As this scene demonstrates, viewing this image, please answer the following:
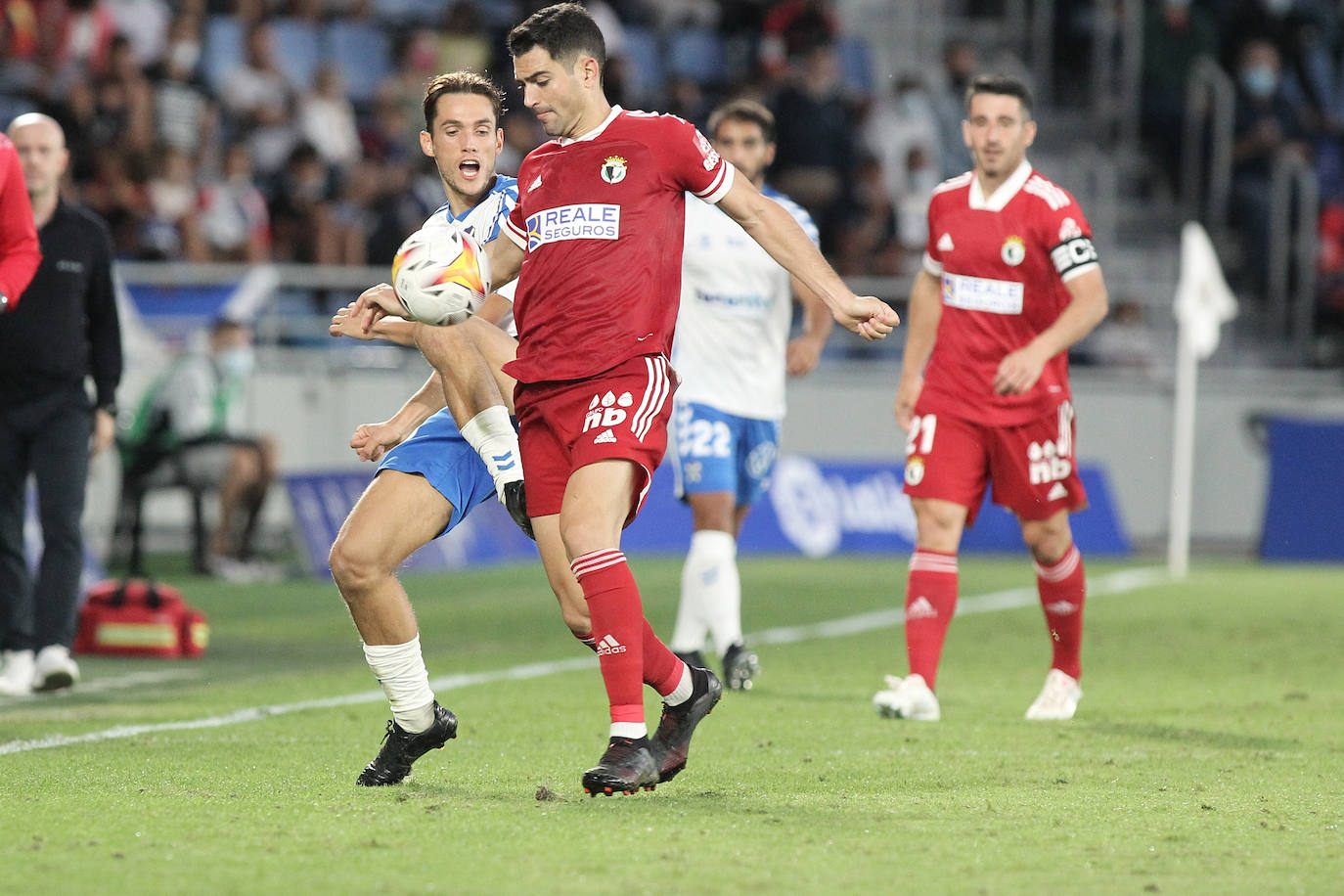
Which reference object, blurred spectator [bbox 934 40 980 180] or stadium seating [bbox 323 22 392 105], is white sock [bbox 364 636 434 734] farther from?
blurred spectator [bbox 934 40 980 180]

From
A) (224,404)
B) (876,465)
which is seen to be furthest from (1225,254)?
(224,404)

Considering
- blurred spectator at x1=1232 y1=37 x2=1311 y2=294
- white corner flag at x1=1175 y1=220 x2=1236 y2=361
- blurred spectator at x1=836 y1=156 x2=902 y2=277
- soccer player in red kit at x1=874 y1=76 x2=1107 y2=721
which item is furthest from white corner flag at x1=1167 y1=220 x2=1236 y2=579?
soccer player in red kit at x1=874 y1=76 x2=1107 y2=721

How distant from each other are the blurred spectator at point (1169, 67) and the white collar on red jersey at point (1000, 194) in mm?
16792

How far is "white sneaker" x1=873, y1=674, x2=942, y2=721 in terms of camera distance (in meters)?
7.71

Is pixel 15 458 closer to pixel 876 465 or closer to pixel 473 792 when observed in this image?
pixel 473 792

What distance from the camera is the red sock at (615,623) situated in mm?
5570

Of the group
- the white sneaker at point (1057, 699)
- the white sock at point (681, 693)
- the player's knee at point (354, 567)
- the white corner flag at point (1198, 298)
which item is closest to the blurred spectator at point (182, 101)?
the white corner flag at point (1198, 298)

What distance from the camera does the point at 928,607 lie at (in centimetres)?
796

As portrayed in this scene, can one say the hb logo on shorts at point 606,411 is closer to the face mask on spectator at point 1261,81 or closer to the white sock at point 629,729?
the white sock at point 629,729

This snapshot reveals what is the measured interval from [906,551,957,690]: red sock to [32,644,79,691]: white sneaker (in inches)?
146

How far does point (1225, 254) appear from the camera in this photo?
2369 centimetres

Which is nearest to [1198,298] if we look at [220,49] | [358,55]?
[358,55]

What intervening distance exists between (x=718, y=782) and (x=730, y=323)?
394 cm

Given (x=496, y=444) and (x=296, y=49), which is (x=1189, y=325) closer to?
(x=296, y=49)
